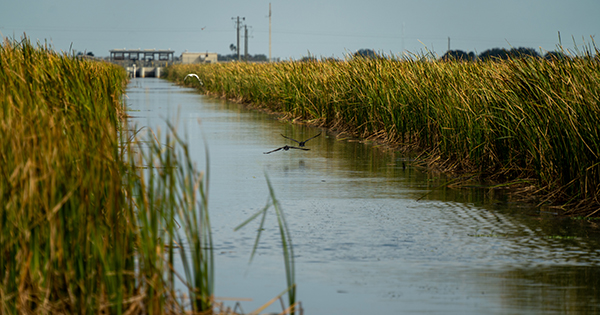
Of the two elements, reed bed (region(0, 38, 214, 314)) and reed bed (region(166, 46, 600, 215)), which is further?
reed bed (region(166, 46, 600, 215))

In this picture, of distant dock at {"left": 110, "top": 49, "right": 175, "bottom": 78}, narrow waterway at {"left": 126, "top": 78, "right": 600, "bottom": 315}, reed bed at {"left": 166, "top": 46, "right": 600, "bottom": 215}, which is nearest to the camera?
narrow waterway at {"left": 126, "top": 78, "right": 600, "bottom": 315}

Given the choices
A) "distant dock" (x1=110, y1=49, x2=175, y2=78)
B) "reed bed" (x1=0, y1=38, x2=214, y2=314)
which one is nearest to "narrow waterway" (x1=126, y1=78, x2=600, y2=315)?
"reed bed" (x1=0, y1=38, x2=214, y2=314)

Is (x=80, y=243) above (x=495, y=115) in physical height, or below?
below

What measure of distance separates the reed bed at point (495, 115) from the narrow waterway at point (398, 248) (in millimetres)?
512

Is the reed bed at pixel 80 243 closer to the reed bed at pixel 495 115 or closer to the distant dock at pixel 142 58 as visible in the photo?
the reed bed at pixel 495 115

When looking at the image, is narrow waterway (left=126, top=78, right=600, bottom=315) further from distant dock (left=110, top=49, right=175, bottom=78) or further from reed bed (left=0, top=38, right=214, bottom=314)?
distant dock (left=110, top=49, right=175, bottom=78)

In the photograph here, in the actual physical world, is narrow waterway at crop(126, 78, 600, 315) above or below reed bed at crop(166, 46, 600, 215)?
below

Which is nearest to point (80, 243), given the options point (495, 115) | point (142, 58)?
point (495, 115)

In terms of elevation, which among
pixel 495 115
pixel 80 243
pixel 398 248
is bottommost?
pixel 398 248

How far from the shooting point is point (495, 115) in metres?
8.84

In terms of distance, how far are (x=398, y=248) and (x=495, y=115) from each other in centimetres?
378

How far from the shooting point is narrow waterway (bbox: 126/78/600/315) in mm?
4355

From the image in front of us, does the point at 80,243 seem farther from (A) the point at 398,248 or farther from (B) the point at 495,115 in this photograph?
(B) the point at 495,115

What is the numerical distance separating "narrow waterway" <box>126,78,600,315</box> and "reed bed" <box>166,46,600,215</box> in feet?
1.68
